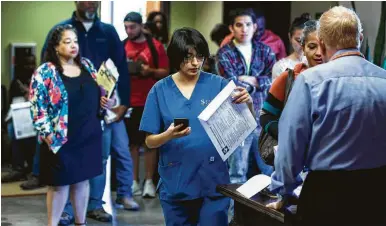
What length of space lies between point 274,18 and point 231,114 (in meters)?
5.92

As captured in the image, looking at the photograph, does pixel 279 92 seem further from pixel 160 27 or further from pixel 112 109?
pixel 160 27

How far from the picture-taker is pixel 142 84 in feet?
24.6

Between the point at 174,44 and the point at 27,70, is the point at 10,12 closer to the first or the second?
the point at 27,70

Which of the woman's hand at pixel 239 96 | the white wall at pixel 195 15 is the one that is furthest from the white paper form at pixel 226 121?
the white wall at pixel 195 15

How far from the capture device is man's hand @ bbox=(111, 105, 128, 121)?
6637 mm

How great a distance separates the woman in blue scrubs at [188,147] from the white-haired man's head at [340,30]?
43.0 inches

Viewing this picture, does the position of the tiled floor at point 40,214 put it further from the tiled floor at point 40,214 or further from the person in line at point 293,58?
the person in line at point 293,58

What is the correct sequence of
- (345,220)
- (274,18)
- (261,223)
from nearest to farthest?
(345,220) < (261,223) < (274,18)

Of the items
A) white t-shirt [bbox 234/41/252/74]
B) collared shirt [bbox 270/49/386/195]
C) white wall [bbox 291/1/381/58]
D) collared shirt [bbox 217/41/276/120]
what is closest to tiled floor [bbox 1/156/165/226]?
collared shirt [bbox 217/41/276/120]

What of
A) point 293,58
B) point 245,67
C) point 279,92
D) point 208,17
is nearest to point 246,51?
point 245,67

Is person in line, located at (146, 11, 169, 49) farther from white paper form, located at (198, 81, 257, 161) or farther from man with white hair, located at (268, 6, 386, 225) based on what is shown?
man with white hair, located at (268, 6, 386, 225)

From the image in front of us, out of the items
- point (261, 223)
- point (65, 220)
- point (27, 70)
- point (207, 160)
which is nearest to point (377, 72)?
point (261, 223)

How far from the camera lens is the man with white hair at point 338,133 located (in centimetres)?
301

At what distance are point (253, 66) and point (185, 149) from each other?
246 cm
